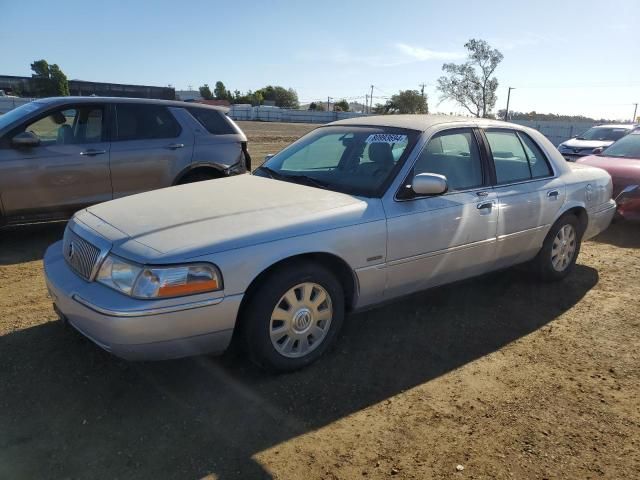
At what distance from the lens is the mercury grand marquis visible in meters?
2.82

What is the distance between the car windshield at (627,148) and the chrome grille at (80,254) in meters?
8.47

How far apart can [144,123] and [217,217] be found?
12.9ft

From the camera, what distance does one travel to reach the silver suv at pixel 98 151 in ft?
18.7

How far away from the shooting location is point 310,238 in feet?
10.4

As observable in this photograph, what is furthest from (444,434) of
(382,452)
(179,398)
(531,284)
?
(531,284)

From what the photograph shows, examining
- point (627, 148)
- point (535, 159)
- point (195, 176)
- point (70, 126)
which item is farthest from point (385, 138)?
point (627, 148)

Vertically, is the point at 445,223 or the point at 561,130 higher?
the point at 561,130

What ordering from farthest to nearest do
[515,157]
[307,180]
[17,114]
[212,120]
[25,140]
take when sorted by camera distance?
[212,120] < [17,114] < [25,140] < [515,157] < [307,180]

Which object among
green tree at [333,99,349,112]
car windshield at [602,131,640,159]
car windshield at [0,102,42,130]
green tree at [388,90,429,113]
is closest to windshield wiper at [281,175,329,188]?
car windshield at [0,102,42,130]

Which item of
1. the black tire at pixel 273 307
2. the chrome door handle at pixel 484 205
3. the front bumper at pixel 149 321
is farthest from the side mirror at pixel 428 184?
the front bumper at pixel 149 321

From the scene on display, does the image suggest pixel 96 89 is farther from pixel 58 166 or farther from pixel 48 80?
pixel 58 166

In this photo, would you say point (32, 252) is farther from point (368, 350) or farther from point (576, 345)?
point (576, 345)

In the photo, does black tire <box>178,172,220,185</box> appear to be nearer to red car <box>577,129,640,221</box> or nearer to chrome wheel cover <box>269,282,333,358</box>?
chrome wheel cover <box>269,282,333,358</box>

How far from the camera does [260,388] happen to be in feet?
10.4
